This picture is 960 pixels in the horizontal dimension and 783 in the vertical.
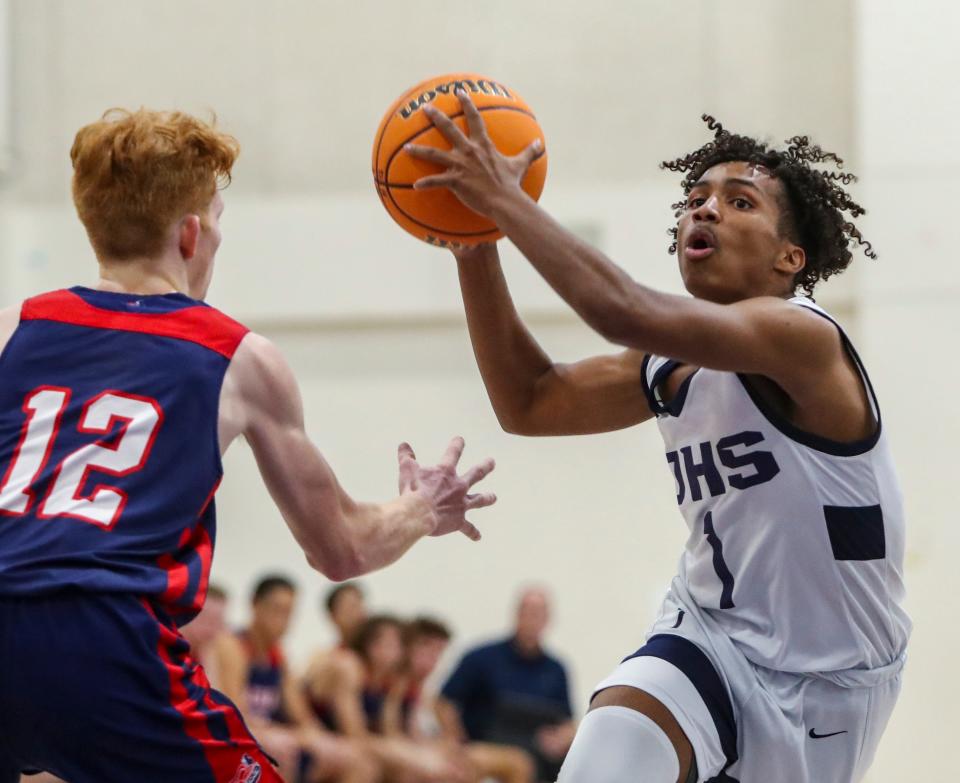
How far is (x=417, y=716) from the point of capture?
9.05 meters

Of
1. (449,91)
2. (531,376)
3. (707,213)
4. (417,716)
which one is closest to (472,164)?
(449,91)

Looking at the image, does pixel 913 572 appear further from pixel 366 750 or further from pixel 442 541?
pixel 366 750

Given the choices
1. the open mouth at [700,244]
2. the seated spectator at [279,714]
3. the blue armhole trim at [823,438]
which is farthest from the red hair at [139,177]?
the seated spectator at [279,714]

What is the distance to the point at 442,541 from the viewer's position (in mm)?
10594

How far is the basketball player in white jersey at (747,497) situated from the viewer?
10.5 ft

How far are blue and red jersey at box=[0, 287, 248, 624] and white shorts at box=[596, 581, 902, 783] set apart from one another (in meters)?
1.29

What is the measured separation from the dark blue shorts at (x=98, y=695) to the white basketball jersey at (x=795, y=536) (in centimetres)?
154

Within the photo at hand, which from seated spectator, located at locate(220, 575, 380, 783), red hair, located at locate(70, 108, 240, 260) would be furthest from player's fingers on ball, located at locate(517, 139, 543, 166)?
seated spectator, located at locate(220, 575, 380, 783)

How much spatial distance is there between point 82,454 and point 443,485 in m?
1.11

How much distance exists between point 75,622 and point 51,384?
482mm

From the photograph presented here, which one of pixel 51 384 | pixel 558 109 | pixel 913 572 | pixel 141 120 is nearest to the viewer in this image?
pixel 51 384

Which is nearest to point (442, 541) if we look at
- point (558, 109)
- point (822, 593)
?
point (558, 109)

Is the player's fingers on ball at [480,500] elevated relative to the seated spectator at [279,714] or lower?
elevated

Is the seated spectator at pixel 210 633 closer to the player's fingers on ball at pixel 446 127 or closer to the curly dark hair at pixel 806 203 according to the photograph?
the curly dark hair at pixel 806 203
